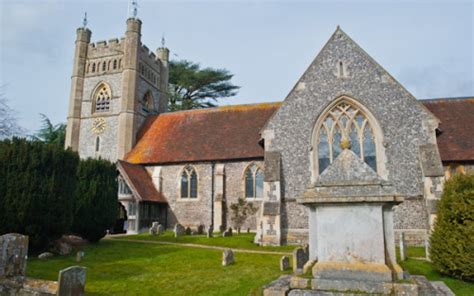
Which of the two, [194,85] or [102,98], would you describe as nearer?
[102,98]

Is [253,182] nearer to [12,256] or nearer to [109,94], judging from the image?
[109,94]

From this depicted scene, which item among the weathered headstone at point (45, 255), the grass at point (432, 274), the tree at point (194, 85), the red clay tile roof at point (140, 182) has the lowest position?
the grass at point (432, 274)

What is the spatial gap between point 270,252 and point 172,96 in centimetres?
3007

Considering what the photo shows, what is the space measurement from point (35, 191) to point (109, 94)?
16.9 metres

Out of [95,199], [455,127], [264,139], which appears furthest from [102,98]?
[455,127]

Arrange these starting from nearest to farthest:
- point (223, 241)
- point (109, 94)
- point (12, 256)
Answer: point (12, 256)
point (223, 241)
point (109, 94)

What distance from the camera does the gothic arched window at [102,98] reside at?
28.8m

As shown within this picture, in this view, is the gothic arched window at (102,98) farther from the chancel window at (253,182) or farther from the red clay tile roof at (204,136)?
the chancel window at (253,182)

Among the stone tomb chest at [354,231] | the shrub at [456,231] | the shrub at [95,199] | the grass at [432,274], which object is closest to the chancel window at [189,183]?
the shrub at [95,199]

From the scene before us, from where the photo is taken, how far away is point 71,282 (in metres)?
6.27

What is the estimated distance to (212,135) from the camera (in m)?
24.9

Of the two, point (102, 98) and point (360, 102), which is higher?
point (102, 98)

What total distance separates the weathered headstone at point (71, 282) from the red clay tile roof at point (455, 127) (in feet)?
56.4

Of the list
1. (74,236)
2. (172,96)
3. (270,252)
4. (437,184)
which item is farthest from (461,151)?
(172,96)
